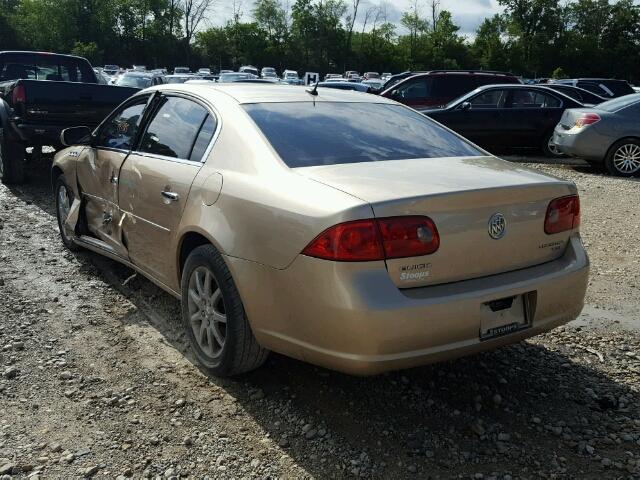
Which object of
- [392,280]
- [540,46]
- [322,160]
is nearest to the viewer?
[392,280]

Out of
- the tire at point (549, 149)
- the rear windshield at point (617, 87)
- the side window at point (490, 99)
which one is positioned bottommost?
the tire at point (549, 149)

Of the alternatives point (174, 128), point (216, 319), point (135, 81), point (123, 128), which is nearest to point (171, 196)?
point (174, 128)

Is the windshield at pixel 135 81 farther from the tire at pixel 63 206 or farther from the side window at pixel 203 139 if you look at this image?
the side window at pixel 203 139

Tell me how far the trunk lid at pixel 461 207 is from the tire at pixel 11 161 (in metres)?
6.99

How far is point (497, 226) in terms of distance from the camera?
296cm

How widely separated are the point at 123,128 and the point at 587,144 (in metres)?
8.50

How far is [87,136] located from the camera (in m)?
5.21

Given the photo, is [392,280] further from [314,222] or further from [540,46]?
[540,46]

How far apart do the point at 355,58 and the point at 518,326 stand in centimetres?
9107

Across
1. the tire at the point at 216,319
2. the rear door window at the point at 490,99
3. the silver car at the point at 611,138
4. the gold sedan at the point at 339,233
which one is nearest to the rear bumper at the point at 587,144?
the silver car at the point at 611,138

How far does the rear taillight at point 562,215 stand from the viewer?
10.5 feet

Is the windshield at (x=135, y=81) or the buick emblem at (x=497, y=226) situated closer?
the buick emblem at (x=497, y=226)

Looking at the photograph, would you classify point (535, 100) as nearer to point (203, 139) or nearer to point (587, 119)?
point (587, 119)

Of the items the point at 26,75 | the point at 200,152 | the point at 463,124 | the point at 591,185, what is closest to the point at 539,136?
the point at 463,124
